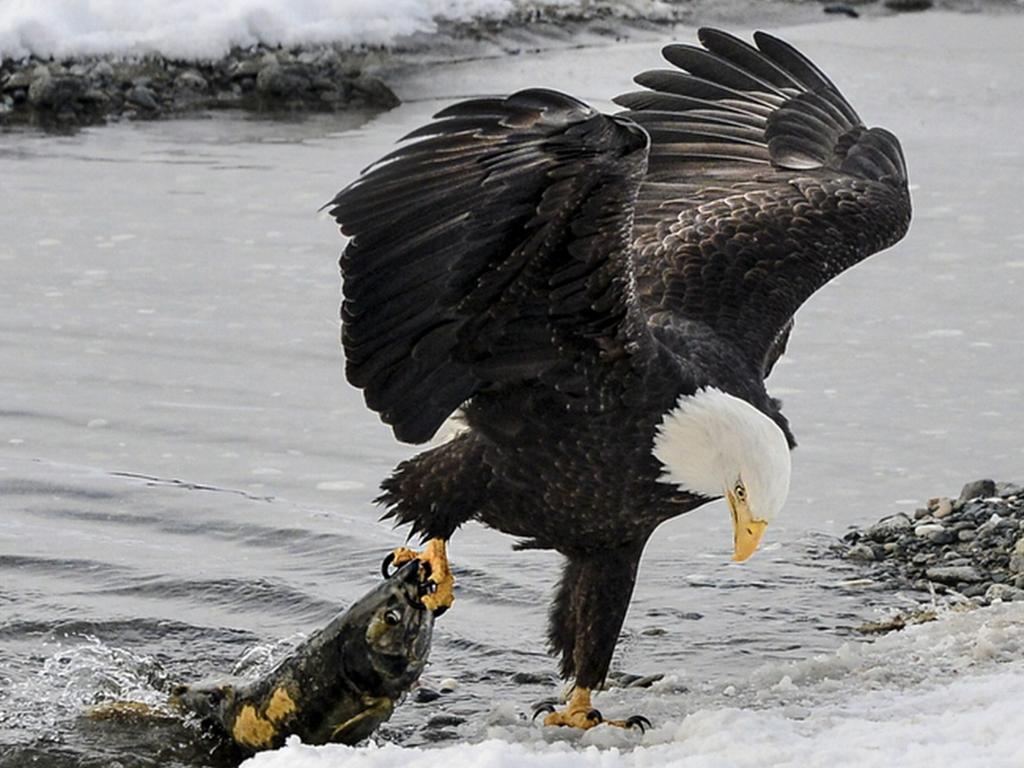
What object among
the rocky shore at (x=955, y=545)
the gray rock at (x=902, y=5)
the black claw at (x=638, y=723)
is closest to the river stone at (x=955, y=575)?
the rocky shore at (x=955, y=545)

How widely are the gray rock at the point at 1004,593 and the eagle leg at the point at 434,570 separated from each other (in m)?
1.60

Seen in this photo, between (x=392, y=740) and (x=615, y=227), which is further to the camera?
(x=392, y=740)

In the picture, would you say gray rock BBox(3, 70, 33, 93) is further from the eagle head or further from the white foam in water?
the eagle head

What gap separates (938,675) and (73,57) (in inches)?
327

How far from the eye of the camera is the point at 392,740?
465 centimetres

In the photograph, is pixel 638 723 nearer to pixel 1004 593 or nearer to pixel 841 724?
pixel 841 724

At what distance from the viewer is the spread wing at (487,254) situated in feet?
13.1

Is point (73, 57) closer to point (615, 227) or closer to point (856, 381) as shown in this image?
point (856, 381)

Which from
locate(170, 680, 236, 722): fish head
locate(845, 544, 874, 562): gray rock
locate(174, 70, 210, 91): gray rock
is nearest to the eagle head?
locate(170, 680, 236, 722): fish head

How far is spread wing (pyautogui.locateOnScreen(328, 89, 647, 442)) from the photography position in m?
4.00

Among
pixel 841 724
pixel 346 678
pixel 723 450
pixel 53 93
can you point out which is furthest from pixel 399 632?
pixel 53 93

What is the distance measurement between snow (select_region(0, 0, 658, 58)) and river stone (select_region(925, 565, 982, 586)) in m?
7.44

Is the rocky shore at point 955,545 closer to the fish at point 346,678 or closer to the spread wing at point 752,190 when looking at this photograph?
the spread wing at point 752,190

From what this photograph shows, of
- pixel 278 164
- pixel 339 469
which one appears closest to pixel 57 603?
pixel 339 469
